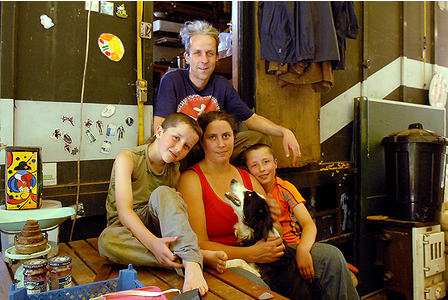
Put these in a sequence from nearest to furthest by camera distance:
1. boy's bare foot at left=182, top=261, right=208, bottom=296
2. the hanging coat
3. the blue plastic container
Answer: the blue plastic container < boy's bare foot at left=182, top=261, right=208, bottom=296 < the hanging coat

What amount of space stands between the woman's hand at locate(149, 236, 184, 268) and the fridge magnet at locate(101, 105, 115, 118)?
1106mm

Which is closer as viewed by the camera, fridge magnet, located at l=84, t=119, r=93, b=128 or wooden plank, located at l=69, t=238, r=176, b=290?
wooden plank, located at l=69, t=238, r=176, b=290

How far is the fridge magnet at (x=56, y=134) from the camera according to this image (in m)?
2.24

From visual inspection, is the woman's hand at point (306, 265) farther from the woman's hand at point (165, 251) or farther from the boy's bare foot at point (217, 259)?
the woman's hand at point (165, 251)

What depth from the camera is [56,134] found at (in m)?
2.25

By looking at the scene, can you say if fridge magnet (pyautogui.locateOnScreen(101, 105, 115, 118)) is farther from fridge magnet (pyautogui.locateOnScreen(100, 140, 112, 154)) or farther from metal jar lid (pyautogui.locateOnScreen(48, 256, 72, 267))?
metal jar lid (pyautogui.locateOnScreen(48, 256, 72, 267))

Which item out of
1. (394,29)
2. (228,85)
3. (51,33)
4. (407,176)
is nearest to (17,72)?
(51,33)

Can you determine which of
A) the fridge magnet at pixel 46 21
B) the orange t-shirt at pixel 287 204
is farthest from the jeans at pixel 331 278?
the fridge magnet at pixel 46 21

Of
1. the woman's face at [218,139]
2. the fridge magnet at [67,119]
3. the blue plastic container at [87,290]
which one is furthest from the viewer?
the fridge magnet at [67,119]

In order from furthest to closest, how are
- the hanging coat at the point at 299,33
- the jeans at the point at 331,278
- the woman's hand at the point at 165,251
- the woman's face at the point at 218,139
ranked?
1. the hanging coat at the point at 299,33
2. the woman's face at the point at 218,139
3. the jeans at the point at 331,278
4. the woman's hand at the point at 165,251

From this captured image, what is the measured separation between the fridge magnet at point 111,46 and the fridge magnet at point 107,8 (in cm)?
15

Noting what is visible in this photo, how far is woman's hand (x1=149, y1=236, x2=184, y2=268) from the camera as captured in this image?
1.64 m

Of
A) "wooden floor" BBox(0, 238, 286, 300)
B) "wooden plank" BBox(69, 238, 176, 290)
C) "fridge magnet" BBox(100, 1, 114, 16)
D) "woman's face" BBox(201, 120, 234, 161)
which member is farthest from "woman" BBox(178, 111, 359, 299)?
"fridge magnet" BBox(100, 1, 114, 16)

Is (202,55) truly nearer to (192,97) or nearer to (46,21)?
(192,97)
